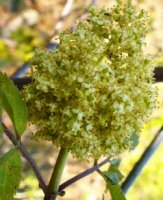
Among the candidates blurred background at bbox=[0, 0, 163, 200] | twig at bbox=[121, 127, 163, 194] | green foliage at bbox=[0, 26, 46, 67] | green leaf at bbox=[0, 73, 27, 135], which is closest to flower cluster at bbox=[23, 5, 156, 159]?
green leaf at bbox=[0, 73, 27, 135]

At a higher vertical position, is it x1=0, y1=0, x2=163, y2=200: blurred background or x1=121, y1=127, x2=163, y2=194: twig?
x1=121, y1=127, x2=163, y2=194: twig

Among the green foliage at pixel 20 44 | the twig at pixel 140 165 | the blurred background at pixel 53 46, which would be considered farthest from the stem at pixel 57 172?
the green foliage at pixel 20 44

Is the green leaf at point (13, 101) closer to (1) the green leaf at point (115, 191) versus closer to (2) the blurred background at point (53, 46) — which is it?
(1) the green leaf at point (115, 191)

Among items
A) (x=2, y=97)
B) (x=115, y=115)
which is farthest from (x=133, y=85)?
(x=2, y=97)

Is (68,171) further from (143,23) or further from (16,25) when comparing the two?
(143,23)

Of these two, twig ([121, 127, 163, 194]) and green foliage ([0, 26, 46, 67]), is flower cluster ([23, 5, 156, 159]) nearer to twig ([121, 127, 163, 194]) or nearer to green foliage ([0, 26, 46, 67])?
twig ([121, 127, 163, 194])

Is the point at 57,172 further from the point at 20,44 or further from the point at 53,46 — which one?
the point at 20,44
